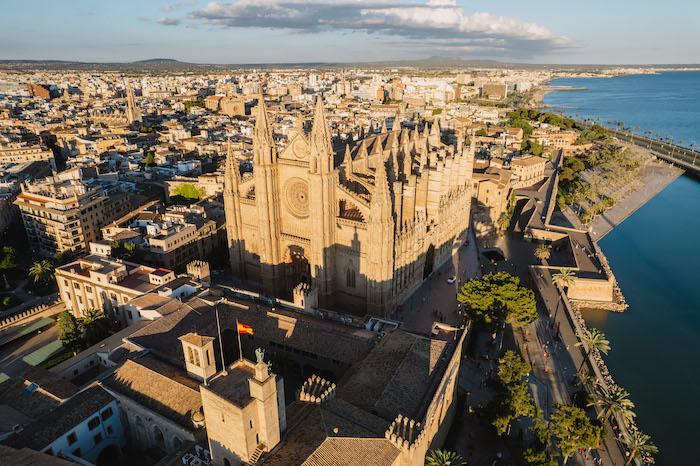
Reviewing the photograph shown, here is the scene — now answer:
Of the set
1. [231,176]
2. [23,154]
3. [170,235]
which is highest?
[231,176]

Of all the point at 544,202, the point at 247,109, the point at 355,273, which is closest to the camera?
the point at 355,273

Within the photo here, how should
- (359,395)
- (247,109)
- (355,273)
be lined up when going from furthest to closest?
1. (247,109)
2. (355,273)
3. (359,395)

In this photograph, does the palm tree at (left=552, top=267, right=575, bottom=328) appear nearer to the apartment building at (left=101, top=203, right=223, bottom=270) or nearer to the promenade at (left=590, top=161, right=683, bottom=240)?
the promenade at (left=590, top=161, right=683, bottom=240)

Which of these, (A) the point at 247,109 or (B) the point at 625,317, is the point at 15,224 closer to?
(B) the point at 625,317

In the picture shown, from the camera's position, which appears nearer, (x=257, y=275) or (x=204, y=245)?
(x=257, y=275)

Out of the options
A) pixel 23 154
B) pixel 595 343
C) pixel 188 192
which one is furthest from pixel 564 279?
pixel 23 154

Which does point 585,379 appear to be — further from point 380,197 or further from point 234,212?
point 234,212

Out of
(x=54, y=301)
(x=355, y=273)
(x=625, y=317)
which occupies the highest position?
(x=355, y=273)

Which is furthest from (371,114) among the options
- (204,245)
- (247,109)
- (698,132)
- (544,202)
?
(204,245)
